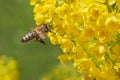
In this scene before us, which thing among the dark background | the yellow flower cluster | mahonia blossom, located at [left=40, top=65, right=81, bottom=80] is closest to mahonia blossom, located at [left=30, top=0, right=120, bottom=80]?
the yellow flower cluster

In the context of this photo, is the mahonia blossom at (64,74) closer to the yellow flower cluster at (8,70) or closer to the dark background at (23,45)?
the yellow flower cluster at (8,70)

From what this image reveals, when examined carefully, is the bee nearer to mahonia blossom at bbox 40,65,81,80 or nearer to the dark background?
mahonia blossom at bbox 40,65,81,80

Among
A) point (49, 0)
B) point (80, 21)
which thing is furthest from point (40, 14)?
point (80, 21)

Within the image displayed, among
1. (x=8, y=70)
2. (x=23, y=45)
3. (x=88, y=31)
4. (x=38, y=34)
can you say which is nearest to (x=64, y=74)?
(x=8, y=70)

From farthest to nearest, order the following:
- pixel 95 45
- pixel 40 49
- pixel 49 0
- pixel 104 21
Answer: pixel 40 49 → pixel 49 0 → pixel 95 45 → pixel 104 21

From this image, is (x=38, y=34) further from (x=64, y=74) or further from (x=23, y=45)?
(x=23, y=45)

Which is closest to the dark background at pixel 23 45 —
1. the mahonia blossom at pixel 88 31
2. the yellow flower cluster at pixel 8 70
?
the yellow flower cluster at pixel 8 70

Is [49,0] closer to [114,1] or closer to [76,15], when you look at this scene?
[76,15]
